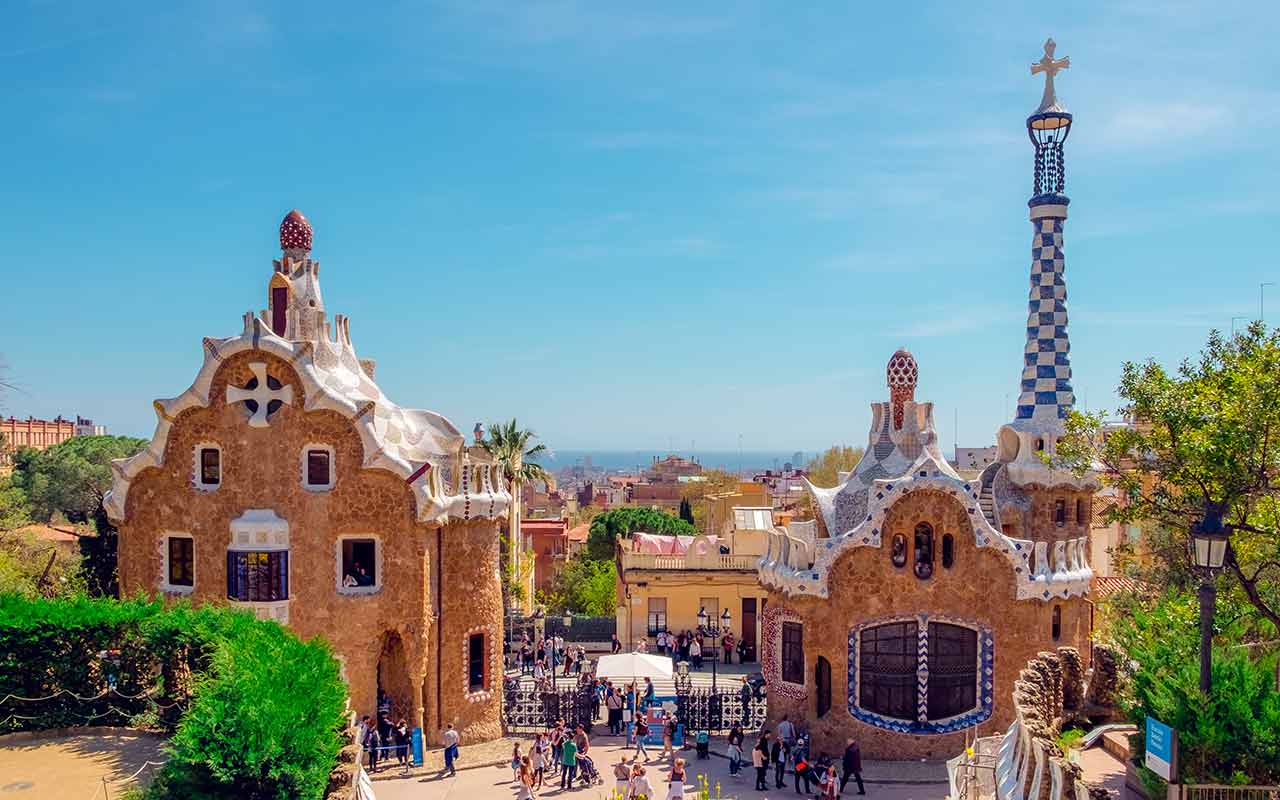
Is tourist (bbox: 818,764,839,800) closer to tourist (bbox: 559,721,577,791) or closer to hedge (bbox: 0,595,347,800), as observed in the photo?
tourist (bbox: 559,721,577,791)

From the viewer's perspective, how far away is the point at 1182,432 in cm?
1596

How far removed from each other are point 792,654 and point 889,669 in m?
2.16

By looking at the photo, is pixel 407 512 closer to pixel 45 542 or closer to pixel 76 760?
pixel 76 760

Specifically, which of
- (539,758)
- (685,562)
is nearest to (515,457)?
(685,562)

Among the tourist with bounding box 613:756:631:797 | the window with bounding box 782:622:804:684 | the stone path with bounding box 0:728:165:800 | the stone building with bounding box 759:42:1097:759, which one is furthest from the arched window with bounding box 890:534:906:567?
the stone path with bounding box 0:728:165:800

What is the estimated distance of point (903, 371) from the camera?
25672 mm

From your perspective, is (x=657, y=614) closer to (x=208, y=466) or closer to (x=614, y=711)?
(x=614, y=711)

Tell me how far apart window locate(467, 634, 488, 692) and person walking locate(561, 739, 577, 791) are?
4.07 m

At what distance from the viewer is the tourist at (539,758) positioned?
20.6 metres

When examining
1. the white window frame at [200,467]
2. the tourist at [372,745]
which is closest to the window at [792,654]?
the tourist at [372,745]

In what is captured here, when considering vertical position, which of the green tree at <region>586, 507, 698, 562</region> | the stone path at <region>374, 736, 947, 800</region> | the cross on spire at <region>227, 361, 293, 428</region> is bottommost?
the green tree at <region>586, 507, 698, 562</region>

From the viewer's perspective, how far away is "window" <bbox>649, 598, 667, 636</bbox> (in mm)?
35812

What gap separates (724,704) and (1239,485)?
524 inches

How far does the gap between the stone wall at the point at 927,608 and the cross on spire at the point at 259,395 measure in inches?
475
